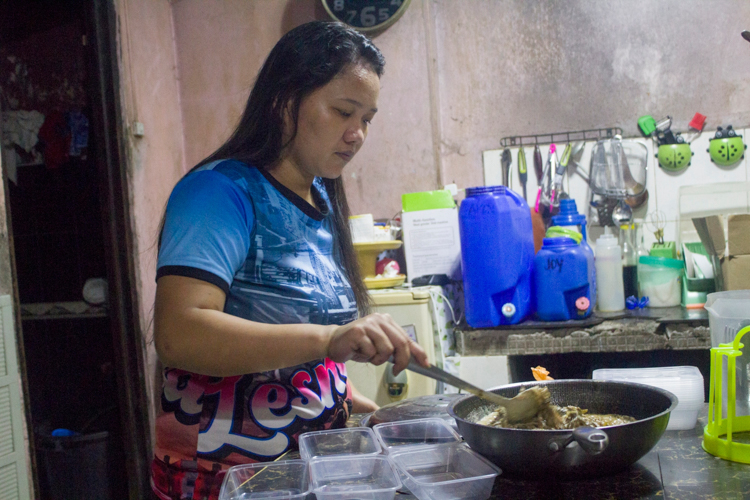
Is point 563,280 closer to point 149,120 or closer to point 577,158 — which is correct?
point 577,158

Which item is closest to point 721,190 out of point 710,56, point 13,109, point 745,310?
point 710,56

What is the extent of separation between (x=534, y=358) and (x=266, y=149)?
1944mm

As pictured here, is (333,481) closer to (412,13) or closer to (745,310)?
(745,310)

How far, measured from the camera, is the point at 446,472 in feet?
3.13

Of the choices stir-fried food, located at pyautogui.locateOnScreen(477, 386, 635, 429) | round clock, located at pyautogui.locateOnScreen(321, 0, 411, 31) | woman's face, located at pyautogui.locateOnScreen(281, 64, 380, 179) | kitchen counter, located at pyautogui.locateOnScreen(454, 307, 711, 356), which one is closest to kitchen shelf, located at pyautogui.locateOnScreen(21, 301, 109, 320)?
kitchen counter, located at pyautogui.locateOnScreen(454, 307, 711, 356)

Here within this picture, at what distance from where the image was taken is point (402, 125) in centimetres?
313

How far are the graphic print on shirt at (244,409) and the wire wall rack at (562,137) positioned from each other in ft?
7.41

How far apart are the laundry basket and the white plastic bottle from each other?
5.41 ft

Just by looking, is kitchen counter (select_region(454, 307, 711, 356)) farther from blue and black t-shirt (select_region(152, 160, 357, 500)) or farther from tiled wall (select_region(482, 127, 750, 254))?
blue and black t-shirt (select_region(152, 160, 357, 500))

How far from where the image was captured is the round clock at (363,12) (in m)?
3.03

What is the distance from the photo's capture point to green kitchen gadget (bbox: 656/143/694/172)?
2.86 m

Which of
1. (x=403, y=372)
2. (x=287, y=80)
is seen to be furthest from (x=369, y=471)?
(x=403, y=372)

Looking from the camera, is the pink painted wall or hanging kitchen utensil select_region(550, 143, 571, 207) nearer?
the pink painted wall

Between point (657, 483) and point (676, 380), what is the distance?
0.37 meters
